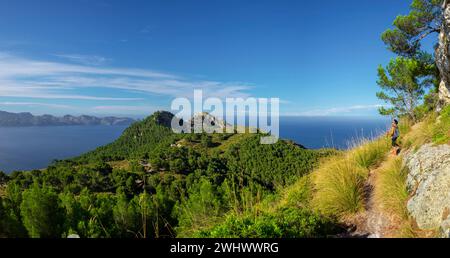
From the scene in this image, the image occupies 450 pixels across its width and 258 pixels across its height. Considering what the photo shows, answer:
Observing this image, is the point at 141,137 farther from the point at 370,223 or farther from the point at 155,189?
the point at 370,223

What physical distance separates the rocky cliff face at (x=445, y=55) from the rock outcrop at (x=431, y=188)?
7.74 metres

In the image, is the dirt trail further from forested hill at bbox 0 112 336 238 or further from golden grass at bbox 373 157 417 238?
forested hill at bbox 0 112 336 238

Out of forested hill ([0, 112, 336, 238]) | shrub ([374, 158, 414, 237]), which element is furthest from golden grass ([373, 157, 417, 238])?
forested hill ([0, 112, 336, 238])

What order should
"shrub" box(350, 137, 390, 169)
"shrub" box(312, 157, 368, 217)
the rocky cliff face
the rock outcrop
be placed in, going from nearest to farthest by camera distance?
1. the rock outcrop
2. "shrub" box(312, 157, 368, 217)
3. "shrub" box(350, 137, 390, 169)
4. the rocky cliff face

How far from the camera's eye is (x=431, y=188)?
4957mm

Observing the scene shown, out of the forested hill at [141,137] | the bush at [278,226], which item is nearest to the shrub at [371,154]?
the bush at [278,226]

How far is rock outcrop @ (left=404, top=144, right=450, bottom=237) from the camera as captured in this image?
4367 mm

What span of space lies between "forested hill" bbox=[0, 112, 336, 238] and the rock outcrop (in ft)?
5.30

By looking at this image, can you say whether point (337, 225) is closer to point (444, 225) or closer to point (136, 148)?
point (444, 225)

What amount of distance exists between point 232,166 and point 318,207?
292 feet

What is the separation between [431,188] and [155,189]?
204 ft

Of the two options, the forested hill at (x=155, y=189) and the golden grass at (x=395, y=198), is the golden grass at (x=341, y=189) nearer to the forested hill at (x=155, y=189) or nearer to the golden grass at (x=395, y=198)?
the golden grass at (x=395, y=198)

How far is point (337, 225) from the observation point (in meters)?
5.51
